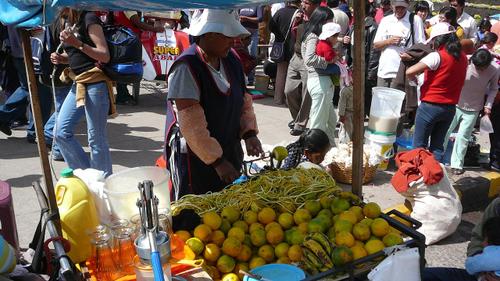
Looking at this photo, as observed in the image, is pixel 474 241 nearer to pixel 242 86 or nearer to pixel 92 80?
pixel 242 86

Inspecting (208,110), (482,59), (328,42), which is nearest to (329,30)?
(328,42)

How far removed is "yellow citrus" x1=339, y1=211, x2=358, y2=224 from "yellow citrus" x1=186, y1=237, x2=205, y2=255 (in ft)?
2.28

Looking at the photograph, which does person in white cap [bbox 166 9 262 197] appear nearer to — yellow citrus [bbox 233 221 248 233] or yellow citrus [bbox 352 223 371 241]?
yellow citrus [bbox 233 221 248 233]

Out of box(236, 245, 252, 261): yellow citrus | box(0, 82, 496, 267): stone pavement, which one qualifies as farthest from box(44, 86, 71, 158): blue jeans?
box(236, 245, 252, 261): yellow citrus

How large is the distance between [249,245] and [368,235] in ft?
1.82

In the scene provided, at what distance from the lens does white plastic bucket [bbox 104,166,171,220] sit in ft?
6.90

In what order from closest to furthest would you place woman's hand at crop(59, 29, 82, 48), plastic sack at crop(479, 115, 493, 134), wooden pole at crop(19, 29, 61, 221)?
wooden pole at crop(19, 29, 61, 221) → woman's hand at crop(59, 29, 82, 48) → plastic sack at crop(479, 115, 493, 134)

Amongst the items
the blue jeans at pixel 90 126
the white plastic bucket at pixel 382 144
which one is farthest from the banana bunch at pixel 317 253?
the white plastic bucket at pixel 382 144

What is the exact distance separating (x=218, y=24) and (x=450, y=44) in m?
3.26

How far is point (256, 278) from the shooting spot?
6.33 feet

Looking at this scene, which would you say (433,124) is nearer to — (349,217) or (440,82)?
(440,82)

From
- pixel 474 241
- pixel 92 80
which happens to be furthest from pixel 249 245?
pixel 92 80

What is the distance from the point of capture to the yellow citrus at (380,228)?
88.7 inches

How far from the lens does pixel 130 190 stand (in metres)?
2.20
